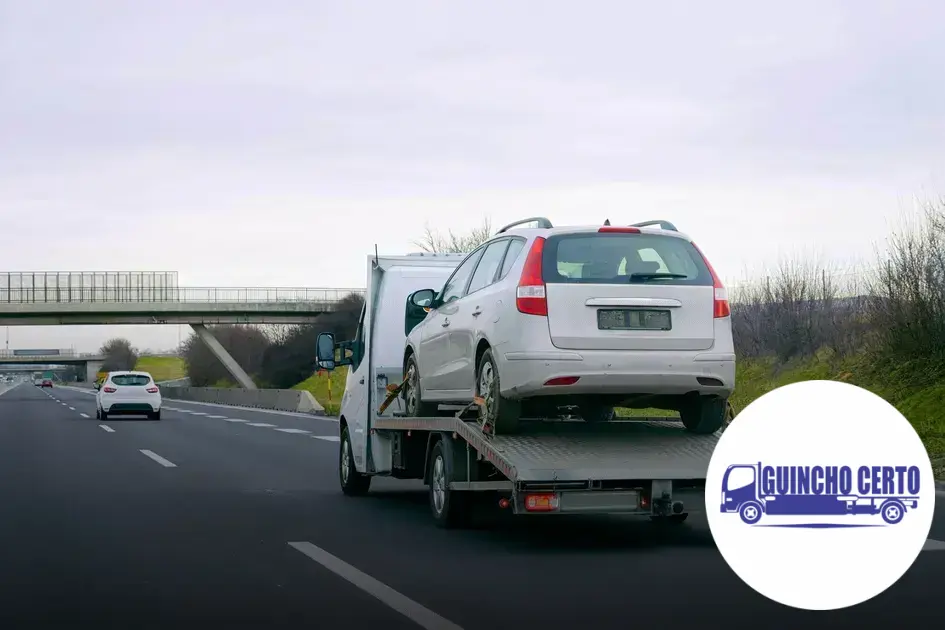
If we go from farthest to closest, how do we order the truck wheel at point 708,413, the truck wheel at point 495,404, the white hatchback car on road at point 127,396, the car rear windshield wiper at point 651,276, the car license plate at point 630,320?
the white hatchback car on road at point 127,396 < the truck wheel at point 708,413 < the truck wheel at point 495,404 < the car rear windshield wiper at point 651,276 < the car license plate at point 630,320

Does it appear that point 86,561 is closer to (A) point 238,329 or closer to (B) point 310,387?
(B) point 310,387

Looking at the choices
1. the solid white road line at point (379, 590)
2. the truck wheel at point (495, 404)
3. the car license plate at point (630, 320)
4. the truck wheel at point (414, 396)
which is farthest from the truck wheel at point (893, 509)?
the truck wheel at point (414, 396)

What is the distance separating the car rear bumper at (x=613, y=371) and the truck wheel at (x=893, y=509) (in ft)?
10.5

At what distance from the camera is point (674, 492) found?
9.49m

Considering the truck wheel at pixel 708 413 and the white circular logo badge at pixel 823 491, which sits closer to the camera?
the white circular logo badge at pixel 823 491

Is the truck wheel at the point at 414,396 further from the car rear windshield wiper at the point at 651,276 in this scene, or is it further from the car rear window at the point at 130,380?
the car rear window at the point at 130,380

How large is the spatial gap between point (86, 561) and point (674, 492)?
4109 millimetres

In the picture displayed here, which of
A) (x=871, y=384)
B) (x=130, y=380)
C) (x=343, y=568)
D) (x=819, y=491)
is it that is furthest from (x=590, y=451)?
(x=130, y=380)

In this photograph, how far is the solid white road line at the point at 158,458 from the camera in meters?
18.7

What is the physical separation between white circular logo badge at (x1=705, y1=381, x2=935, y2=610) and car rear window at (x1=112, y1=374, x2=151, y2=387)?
32.8 m

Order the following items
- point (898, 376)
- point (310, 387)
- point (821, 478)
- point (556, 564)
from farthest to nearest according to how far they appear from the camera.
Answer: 1. point (310, 387)
2. point (898, 376)
3. point (556, 564)
4. point (821, 478)

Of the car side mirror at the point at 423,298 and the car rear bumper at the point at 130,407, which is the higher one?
the car side mirror at the point at 423,298

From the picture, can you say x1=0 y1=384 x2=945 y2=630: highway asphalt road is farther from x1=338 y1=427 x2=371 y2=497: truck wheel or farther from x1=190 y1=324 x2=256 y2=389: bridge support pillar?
x1=190 y1=324 x2=256 y2=389: bridge support pillar

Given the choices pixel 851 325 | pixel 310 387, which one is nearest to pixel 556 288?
pixel 851 325
